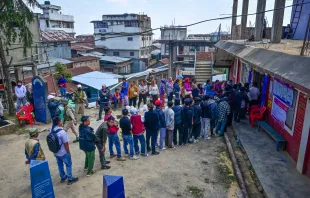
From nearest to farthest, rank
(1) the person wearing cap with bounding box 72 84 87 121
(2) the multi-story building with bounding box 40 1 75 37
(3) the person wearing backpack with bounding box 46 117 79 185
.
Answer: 1. (3) the person wearing backpack with bounding box 46 117 79 185
2. (1) the person wearing cap with bounding box 72 84 87 121
3. (2) the multi-story building with bounding box 40 1 75 37

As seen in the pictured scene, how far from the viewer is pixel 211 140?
8875mm

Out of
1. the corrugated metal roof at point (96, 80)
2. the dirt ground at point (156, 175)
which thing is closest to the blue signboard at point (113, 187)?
the dirt ground at point (156, 175)

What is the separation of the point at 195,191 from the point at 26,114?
8491 mm

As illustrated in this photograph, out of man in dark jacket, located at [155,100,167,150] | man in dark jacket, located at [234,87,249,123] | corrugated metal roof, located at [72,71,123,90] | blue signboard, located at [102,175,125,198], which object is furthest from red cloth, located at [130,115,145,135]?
corrugated metal roof, located at [72,71,123,90]

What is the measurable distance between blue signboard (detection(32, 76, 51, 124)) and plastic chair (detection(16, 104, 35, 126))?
29 centimetres

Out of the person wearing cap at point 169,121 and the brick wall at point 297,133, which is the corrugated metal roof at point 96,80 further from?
the brick wall at point 297,133

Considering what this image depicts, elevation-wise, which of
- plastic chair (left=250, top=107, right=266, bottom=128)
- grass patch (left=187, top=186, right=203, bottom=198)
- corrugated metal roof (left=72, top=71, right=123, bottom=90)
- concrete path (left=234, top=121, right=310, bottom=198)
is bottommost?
grass patch (left=187, top=186, right=203, bottom=198)

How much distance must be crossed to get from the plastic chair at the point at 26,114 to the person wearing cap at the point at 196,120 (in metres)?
7.22

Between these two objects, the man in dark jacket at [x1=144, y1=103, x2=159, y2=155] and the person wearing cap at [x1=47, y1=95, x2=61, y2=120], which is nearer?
the man in dark jacket at [x1=144, y1=103, x2=159, y2=155]

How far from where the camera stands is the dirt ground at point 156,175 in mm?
5812

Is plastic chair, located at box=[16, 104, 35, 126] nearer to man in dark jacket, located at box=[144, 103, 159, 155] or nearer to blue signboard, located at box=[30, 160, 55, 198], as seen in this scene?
man in dark jacket, located at box=[144, 103, 159, 155]

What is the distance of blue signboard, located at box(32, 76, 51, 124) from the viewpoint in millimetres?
A: 10562

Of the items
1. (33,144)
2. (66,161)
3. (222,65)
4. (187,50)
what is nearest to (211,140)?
Answer: (66,161)

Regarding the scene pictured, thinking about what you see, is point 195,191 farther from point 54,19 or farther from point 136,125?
point 54,19
